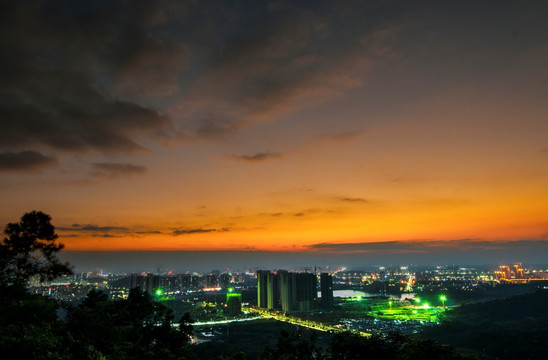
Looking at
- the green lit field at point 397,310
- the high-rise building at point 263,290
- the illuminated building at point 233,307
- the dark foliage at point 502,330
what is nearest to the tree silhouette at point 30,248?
the dark foliage at point 502,330

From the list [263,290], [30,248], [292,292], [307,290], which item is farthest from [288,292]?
[30,248]

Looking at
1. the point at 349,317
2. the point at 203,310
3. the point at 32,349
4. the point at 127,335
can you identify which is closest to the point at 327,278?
the point at 349,317

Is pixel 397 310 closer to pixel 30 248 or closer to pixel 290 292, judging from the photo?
pixel 290 292

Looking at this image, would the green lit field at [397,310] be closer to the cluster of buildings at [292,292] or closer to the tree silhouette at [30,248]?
the cluster of buildings at [292,292]

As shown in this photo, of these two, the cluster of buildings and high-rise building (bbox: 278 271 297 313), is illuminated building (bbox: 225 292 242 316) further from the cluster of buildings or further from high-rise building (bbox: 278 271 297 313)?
high-rise building (bbox: 278 271 297 313)

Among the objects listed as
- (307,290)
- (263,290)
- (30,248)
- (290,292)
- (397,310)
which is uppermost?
(30,248)

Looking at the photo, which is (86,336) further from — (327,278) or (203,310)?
(327,278)

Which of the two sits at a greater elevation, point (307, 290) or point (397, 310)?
point (307, 290)

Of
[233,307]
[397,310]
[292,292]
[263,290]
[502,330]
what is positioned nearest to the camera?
[502,330]
